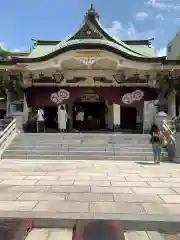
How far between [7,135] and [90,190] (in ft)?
27.4

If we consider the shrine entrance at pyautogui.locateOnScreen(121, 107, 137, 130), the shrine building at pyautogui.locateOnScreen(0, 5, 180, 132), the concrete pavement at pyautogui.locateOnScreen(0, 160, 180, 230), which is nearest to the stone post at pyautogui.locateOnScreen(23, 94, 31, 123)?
the shrine building at pyautogui.locateOnScreen(0, 5, 180, 132)

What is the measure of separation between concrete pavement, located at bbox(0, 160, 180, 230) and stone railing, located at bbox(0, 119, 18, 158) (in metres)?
3.60

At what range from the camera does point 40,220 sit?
4.44 m

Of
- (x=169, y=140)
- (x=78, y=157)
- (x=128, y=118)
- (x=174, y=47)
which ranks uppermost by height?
(x=174, y=47)

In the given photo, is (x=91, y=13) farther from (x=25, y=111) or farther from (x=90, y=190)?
(x=90, y=190)

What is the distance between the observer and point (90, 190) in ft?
21.3

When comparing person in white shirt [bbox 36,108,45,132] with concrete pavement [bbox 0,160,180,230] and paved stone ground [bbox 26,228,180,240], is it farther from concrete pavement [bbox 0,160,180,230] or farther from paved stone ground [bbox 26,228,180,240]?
paved stone ground [bbox 26,228,180,240]

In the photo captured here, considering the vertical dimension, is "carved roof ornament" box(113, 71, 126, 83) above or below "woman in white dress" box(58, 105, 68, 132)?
above

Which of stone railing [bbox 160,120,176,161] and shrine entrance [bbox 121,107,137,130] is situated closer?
stone railing [bbox 160,120,176,161]

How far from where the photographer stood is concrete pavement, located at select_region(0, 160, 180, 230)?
459cm

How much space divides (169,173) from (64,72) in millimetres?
10840

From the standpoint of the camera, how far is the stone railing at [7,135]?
1296 centimetres

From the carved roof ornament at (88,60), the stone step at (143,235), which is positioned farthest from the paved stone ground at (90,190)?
the carved roof ornament at (88,60)

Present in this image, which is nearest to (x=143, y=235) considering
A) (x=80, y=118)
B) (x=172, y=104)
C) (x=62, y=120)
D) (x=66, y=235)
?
(x=66, y=235)
